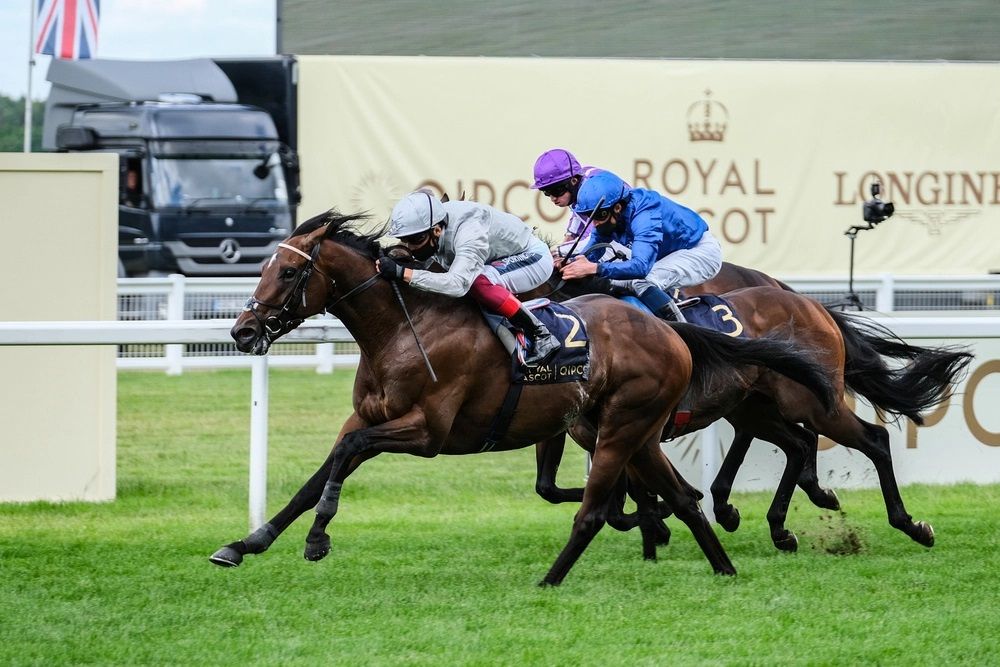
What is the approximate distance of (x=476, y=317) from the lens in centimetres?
583

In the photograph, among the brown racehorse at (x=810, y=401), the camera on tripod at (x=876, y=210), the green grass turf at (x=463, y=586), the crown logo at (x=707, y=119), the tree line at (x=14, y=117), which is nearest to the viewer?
the green grass turf at (x=463, y=586)

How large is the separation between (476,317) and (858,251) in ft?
35.8

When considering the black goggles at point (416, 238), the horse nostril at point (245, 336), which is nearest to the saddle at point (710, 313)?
the black goggles at point (416, 238)

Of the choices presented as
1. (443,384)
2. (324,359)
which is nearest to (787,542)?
(443,384)

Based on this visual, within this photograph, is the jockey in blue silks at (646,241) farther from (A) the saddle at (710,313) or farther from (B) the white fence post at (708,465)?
(B) the white fence post at (708,465)

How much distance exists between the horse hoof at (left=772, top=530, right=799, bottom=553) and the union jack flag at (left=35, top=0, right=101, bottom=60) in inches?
562

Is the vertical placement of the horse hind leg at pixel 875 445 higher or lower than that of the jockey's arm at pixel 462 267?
lower

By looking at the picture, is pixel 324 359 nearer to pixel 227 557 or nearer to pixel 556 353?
pixel 556 353

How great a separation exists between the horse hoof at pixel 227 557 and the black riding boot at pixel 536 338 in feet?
4.29

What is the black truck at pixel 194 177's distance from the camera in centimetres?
1647

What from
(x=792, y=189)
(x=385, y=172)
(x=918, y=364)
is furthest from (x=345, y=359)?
(x=918, y=364)

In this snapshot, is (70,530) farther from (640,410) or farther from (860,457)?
(860,457)

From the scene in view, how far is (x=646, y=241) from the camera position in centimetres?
664

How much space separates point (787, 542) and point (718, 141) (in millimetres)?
9803
